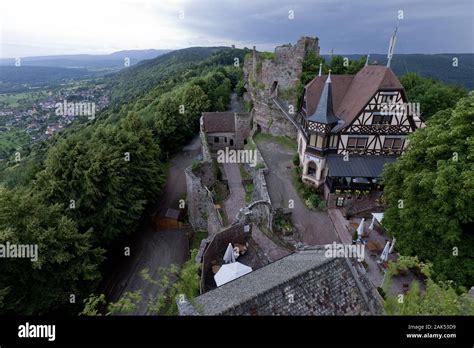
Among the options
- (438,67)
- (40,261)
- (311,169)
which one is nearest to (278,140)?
(311,169)

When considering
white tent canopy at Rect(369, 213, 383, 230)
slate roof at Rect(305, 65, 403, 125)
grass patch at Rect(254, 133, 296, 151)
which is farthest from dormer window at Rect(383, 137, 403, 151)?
grass patch at Rect(254, 133, 296, 151)

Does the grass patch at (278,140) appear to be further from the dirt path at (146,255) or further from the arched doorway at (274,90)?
the dirt path at (146,255)

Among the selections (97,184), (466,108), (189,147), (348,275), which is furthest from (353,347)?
(189,147)

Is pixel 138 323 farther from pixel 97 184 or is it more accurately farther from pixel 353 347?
pixel 97 184

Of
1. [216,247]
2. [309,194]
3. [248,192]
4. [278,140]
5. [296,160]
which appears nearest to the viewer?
[216,247]
